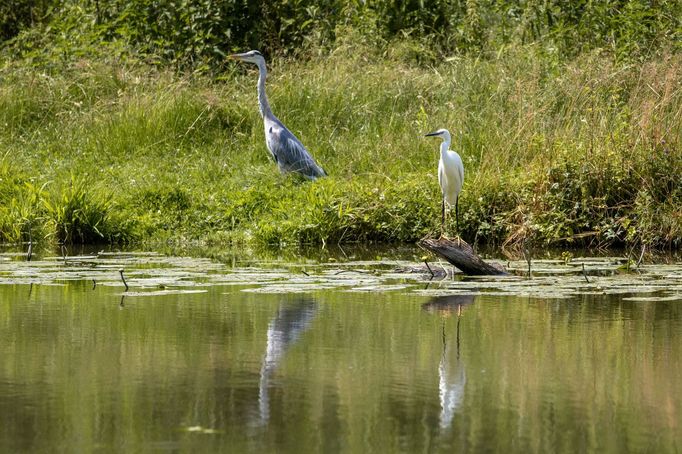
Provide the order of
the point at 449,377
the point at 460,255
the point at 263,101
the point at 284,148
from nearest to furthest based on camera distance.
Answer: the point at 449,377 → the point at 460,255 → the point at 284,148 → the point at 263,101

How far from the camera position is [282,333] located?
642 cm

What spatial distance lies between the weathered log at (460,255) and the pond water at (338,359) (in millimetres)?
199

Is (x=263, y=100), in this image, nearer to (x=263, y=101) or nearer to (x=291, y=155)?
(x=263, y=101)

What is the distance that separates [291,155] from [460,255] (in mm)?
4085

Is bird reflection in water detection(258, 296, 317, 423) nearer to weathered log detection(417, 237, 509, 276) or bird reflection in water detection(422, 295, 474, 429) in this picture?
bird reflection in water detection(422, 295, 474, 429)

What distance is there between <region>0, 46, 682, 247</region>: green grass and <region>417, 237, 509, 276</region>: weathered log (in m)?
2.16

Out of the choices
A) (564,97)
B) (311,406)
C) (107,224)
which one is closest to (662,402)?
(311,406)

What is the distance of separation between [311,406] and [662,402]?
1364 millimetres

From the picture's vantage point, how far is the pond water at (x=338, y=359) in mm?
4492

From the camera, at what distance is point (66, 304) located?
24.4 ft

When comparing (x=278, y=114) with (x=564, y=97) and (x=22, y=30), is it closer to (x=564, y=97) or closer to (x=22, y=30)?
(x=564, y=97)

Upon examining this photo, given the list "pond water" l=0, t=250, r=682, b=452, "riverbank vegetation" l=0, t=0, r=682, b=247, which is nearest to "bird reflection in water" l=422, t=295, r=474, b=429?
"pond water" l=0, t=250, r=682, b=452

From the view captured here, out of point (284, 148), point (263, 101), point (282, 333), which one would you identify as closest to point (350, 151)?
point (284, 148)

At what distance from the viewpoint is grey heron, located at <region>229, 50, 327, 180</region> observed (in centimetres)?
1206
